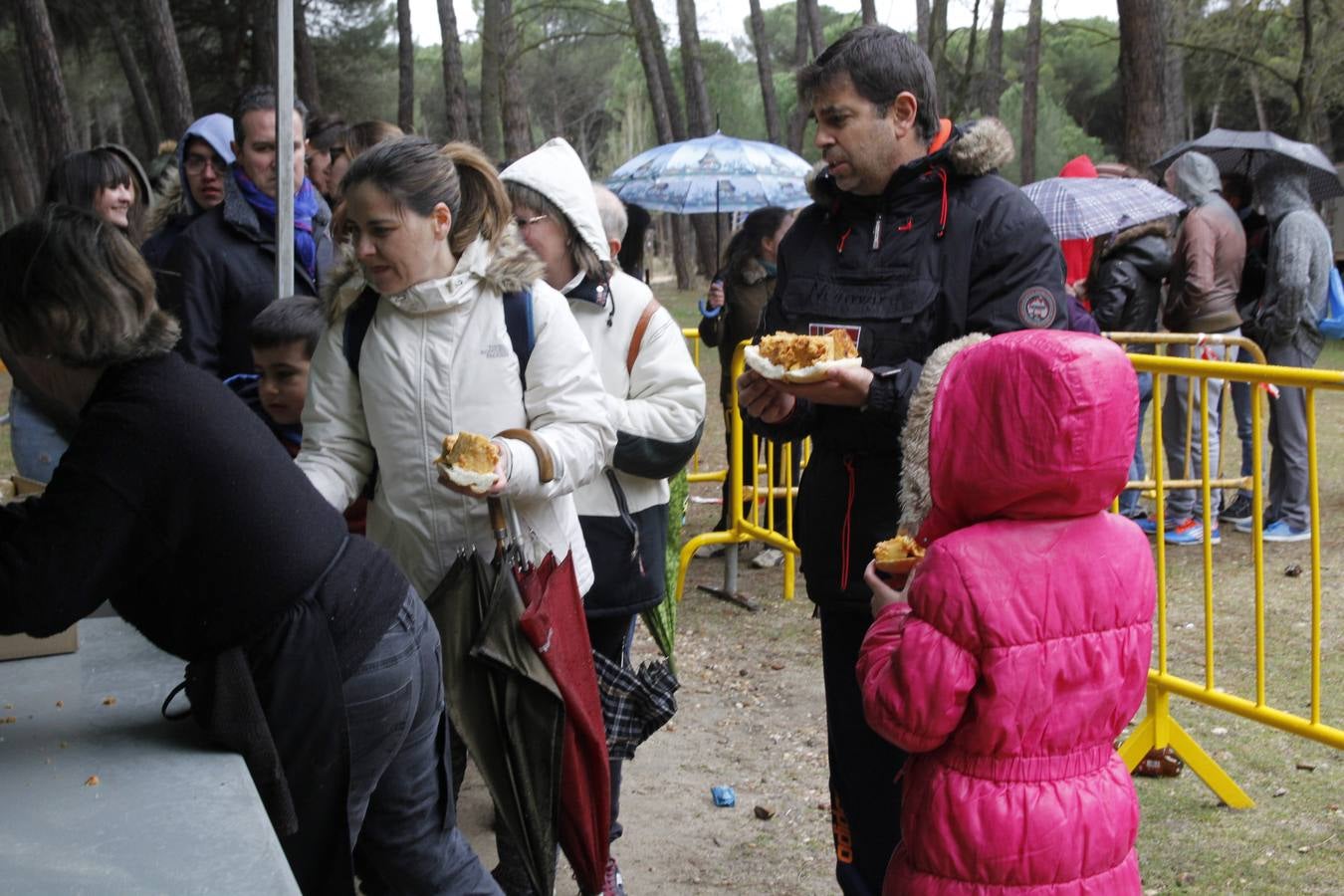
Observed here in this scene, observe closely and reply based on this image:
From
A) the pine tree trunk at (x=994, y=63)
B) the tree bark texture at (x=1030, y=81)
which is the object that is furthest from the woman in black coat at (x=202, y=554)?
the pine tree trunk at (x=994, y=63)

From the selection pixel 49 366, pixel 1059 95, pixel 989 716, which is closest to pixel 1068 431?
pixel 989 716

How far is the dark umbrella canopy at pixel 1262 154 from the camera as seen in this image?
9070 mm

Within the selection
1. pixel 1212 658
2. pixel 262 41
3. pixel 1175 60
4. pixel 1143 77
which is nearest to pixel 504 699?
pixel 1212 658

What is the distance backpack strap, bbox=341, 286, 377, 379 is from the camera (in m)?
3.18

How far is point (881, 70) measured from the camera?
2992mm

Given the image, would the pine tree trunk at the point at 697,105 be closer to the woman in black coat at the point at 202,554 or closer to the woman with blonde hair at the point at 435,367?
the woman with blonde hair at the point at 435,367

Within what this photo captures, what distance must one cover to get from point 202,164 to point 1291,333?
21.2 ft

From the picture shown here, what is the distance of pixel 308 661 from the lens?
244 cm

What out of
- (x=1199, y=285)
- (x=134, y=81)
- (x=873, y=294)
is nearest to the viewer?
(x=873, y=294)

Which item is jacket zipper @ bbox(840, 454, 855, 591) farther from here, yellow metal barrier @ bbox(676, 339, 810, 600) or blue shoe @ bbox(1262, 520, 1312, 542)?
blue shoe @ bbox(1262, 520, 1312, 542)

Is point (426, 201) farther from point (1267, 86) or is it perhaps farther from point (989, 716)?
point (1267, 86)

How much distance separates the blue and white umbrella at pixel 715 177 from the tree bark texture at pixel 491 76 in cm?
1190

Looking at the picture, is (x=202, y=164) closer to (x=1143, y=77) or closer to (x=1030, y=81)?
(x=1143, y=77)

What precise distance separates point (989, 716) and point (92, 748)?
154 centimetres
